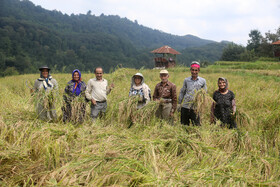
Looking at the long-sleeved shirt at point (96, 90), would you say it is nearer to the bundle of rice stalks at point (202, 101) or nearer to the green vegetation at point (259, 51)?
the bundle of rice stalks at point (202, 101)

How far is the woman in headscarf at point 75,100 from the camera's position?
3.28 metres

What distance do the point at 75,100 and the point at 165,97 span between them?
162 centimetres

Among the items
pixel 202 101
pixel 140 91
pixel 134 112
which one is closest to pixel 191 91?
pixel 202 101

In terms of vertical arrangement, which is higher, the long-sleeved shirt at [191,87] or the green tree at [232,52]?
the green tree at [232,52]

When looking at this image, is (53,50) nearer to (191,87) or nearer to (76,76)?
(76,76)

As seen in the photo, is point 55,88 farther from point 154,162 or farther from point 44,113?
point 154,162

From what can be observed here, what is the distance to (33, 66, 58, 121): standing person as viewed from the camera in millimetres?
3069

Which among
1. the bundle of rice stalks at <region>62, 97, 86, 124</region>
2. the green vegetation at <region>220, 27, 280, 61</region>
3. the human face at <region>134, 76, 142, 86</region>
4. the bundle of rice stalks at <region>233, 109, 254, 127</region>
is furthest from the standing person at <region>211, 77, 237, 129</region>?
the green vegetation at <region>220, 27, 280, 61</region>

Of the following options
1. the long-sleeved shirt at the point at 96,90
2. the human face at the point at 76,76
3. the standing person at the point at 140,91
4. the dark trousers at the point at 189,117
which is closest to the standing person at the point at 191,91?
the dark trousers at the point at 189,117

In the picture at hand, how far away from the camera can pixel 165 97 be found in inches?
131

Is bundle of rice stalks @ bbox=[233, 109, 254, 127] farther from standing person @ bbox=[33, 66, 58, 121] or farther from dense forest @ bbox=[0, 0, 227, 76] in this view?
standing person @ bbox=[33, 66, 58, 121]

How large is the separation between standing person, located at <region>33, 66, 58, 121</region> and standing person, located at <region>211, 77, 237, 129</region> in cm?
274

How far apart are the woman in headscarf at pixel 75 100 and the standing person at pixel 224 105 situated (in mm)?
2300

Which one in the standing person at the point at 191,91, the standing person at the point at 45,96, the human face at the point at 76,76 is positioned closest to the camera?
the standing person at the point at 45,96
